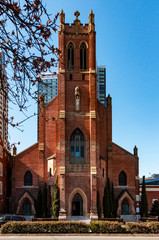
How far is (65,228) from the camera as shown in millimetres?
25281

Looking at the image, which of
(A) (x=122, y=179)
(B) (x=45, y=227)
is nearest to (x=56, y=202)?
(A) (x=122, y=179)

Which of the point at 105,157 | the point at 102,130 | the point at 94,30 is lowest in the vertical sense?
the point at 105,157

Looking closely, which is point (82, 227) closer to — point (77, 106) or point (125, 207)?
point (77, 106)

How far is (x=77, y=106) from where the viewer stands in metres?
43.4

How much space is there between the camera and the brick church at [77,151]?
136 ft

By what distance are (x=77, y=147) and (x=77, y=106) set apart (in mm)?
5139

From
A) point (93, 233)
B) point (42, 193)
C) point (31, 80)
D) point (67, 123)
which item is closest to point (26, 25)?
point (31, 80)

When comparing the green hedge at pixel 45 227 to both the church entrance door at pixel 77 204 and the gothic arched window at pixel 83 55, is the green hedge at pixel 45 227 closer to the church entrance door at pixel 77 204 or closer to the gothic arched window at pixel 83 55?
the church entrance door at pixel 77 204

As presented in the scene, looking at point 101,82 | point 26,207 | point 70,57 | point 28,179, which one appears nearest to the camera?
point 26,207

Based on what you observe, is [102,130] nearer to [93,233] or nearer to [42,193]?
[42,193]

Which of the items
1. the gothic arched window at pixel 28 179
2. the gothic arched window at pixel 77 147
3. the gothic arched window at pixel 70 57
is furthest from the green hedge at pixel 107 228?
the gothic arched window at pixel 70 57

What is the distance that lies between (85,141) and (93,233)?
18.7 metres

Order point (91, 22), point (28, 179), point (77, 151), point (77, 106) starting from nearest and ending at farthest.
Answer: point (77, 151)
point (77, 106)
point (91, 22)
point (28, 179)

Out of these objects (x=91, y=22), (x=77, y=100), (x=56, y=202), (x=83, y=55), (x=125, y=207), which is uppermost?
(x=91, y=22)
